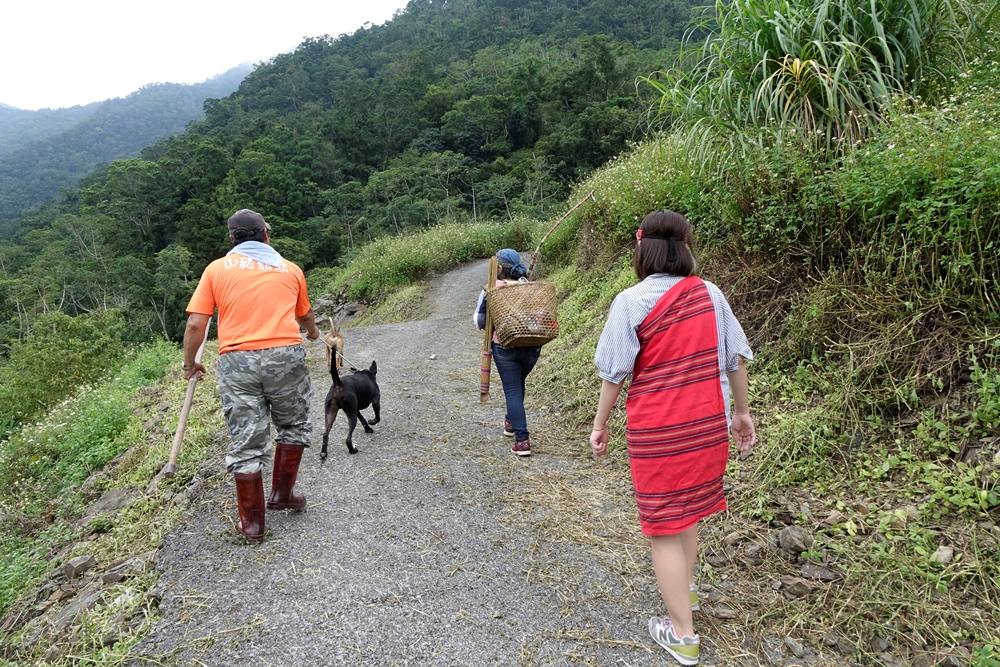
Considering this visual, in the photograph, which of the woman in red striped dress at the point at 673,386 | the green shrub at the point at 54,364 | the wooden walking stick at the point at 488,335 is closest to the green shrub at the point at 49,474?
the wooden walking stick at the point at 488,335

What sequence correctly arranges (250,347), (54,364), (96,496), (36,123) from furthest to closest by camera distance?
(36,123)
(54,364)
(96,496)
(250,347)

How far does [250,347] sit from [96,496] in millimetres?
3604

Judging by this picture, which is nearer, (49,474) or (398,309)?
(49,474)

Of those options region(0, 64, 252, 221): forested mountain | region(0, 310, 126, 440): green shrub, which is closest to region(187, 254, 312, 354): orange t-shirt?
region(0, 310, 126, 440): green shrub

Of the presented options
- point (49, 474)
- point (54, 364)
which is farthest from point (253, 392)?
point (54, 364)

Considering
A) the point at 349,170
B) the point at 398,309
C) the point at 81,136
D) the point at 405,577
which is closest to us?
the point at 405,577

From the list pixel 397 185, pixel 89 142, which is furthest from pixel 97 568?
pixel 89 142

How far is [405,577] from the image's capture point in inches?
104

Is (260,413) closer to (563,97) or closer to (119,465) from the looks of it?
(119,465)

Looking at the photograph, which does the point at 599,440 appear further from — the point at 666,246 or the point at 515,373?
the point at 515,373

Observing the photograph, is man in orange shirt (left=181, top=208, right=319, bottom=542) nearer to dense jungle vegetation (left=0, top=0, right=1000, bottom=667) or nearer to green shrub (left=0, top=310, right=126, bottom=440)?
dense jungle vegetation (left=0, top=0, right=1000, bottom=667)

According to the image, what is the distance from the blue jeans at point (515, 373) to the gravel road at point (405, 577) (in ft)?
0.90

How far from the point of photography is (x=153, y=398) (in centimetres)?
739

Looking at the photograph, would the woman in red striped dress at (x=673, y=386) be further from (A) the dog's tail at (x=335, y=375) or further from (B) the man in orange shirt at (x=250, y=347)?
(A) the dog's tail at (x=335, y=375)
